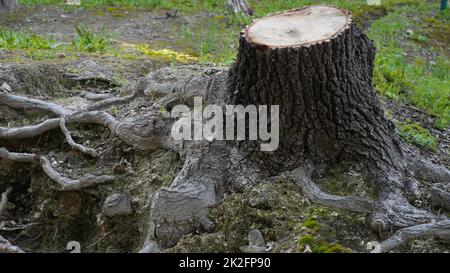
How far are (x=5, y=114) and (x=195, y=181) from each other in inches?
98.4

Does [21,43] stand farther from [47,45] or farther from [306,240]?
[306,240]

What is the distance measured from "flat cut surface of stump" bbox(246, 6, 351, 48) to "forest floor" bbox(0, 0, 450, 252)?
1.09 metres

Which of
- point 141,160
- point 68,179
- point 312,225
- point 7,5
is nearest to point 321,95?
point 312,225

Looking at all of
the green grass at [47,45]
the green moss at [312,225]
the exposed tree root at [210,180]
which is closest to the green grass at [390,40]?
the green grass at [47,45]

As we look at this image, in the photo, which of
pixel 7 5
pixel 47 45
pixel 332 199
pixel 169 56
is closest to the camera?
pixel 332 199

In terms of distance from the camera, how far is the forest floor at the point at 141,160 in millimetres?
3867

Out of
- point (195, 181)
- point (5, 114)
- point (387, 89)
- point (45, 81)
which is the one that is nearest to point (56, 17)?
point (45, 81)

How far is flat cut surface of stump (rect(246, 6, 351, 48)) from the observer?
3986 millimetres

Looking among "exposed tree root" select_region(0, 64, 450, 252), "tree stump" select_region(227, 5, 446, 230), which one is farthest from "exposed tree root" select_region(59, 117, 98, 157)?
"tree stump" select_region(227, 5, 446, 230)

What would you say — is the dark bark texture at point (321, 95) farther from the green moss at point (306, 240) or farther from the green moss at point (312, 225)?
the green moss at point (306, 240)

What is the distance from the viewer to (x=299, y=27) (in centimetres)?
420

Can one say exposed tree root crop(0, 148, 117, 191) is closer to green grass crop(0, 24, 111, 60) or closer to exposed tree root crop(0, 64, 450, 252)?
exposed tree root crop(0, 64, 450, 252)

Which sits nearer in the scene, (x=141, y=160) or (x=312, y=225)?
(x=312, y=225)

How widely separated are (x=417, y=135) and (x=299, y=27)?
1.90 m
